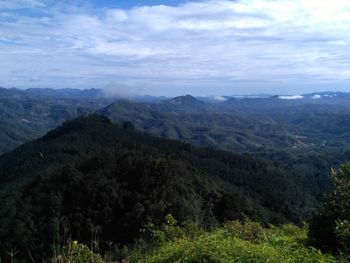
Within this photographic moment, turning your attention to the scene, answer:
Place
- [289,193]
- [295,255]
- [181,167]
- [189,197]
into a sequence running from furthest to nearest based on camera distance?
[289,193]
[181,167]
[189,197]
[295,255]

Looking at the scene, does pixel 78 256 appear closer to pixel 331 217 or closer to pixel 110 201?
pixel 331 217

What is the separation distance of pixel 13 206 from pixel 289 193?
6469 cm

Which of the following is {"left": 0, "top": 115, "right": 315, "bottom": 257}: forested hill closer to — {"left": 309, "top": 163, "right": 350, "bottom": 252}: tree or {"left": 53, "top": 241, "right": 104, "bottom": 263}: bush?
{"left": 309, "top": 163, "right": 350, "bottom": 252}: tree

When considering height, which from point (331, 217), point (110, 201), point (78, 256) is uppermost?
point (331, 217)

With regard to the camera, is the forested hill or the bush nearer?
the bush

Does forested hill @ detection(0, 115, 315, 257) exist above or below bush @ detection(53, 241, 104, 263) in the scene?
below

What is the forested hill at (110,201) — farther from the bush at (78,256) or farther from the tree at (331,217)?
the bush at (78,256)

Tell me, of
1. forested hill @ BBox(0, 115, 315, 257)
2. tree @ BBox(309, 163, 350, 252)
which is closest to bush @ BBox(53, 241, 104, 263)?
tree @ BBox(309, 163, 350, 252)

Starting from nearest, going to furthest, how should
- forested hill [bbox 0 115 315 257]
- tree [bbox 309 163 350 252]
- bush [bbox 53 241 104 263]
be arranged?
bush [bbox 53 241 104 263] → tree [bbox 309 163 350 252] → forested hill [bbox 0 115 315 257]

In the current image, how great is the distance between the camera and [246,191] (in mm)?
91500

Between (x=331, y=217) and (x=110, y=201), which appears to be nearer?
(x=331, y=217)

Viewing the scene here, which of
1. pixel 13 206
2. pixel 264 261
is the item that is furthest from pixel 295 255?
pixel 13 206

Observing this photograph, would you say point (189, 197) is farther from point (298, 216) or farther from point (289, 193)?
point (289, 193)

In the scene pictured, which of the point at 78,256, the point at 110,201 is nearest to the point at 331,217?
the point at 78,256
